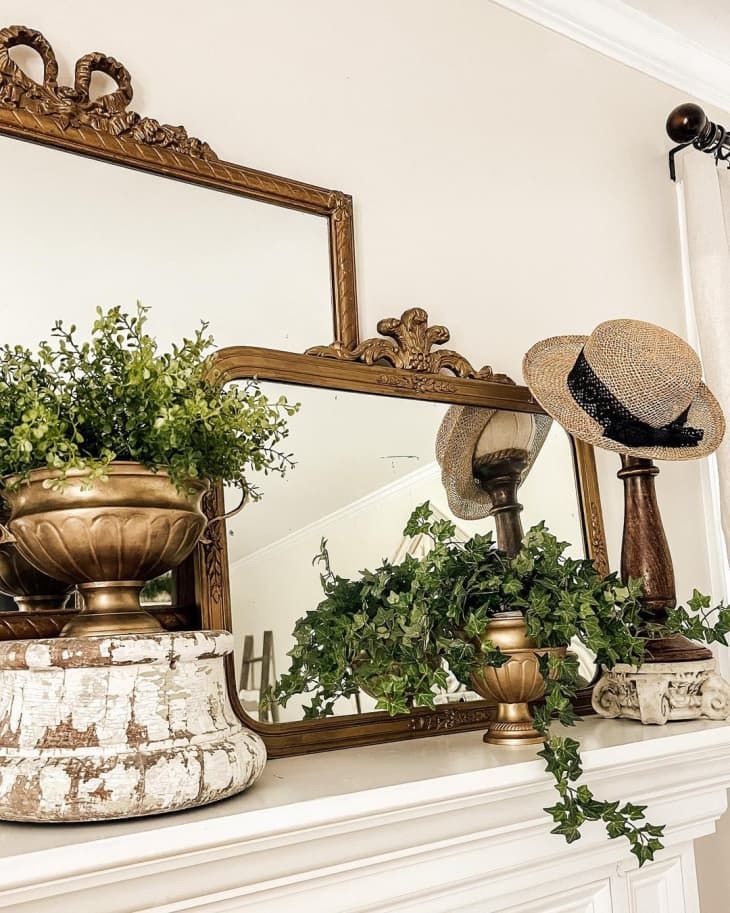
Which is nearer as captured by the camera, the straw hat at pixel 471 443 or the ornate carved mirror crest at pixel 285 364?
the ornate carved mirror crest at pixel 285 364

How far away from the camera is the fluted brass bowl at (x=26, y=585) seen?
3.53 ft

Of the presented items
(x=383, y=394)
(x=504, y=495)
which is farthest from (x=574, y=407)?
(x=383, y=394)

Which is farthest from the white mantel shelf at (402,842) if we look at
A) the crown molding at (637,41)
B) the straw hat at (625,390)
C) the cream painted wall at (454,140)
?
the crown molding at (637,41)

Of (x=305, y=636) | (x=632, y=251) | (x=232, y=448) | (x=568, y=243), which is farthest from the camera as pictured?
(x=632, y=251)

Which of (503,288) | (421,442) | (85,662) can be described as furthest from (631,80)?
(85,662)

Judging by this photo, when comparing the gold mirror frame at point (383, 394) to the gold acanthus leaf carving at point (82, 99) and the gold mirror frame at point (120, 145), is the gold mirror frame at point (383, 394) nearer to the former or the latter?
the gold mirror frame at point (120, 145)

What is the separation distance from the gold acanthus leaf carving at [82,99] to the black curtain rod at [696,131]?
1116mm

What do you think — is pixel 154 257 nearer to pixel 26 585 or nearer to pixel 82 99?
pixel 82 99

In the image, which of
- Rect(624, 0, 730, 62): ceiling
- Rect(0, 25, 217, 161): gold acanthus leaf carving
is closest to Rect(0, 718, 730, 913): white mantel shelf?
Rect(0, 25, 217, 161): gold acanthus leaf carving

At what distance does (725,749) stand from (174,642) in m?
0.84

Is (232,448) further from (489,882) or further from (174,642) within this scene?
(489,882)

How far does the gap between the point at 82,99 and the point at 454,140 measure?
715mm

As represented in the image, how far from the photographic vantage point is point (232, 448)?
3.34ft

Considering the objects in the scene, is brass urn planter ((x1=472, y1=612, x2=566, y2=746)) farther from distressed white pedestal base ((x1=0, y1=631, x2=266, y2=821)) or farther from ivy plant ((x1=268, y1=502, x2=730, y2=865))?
distressed white pedestal base ((x1=0, y1=631, x2=266, y2=821))
